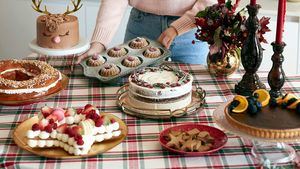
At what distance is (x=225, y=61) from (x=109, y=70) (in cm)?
39

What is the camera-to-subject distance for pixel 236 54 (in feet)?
6.30

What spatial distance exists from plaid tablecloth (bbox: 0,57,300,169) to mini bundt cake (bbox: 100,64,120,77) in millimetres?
41

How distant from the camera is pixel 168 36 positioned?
211cm

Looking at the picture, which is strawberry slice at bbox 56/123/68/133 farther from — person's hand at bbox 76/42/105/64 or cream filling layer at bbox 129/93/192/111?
person's hand at bbox 76/42/105/64

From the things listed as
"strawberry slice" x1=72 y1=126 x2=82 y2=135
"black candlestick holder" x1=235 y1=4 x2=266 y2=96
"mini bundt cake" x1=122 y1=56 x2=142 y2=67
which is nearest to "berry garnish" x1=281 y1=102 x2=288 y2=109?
"black candlestick holder" x1=235 y1=4 x2=266 y2=96

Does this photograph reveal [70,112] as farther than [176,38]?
No

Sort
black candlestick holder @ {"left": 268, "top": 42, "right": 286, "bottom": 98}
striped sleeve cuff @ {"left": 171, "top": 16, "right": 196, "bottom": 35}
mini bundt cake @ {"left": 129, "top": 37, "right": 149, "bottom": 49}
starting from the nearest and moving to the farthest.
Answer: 1. black candlestick holder @ {"left": 268, "top": 42, "right": 286, "bottom": 98}
2. mini bundt cake @ {"left": 129, "top": 37, "right": 149, "bottom": 49}
3. striped sleeve cuff @ {"left": 171, "top": 16, "right": 196, "bottom": 35}

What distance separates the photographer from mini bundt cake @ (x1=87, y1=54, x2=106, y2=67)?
193cm

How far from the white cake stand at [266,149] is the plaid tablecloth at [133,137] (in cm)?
2

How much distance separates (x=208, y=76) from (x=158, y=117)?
0.42 metres

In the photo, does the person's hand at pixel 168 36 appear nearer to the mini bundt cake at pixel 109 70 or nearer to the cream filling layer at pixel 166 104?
the mini bundt cake at pixel 109 70

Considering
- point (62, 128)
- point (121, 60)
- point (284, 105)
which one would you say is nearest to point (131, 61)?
point (121, 60)

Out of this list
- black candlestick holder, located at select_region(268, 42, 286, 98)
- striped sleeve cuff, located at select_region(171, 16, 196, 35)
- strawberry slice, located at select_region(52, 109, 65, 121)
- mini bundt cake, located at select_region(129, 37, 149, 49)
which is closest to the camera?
strawberry slice, located at select_region(52, 109, 65, 121)

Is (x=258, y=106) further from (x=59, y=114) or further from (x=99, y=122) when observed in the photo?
(x=59, y=114)
